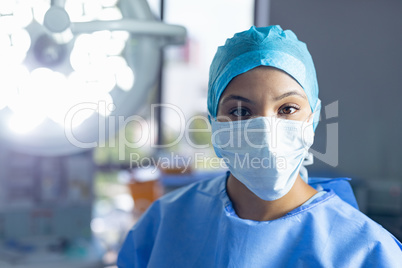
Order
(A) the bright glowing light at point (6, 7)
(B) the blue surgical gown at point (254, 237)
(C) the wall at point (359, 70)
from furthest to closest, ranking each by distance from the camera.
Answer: (C) the wall at point (359, 70) < (B) the blue surgical gown at point (254, 237) < (A) the bright glowing light at point (6, 7)

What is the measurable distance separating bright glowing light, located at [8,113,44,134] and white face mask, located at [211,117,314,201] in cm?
41

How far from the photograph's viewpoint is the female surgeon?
788 millimetres

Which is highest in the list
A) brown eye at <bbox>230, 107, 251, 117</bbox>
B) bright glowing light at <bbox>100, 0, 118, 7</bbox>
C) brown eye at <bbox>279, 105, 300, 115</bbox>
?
bright glowing light at <bbox>100, 0, 118, 7</bbox>

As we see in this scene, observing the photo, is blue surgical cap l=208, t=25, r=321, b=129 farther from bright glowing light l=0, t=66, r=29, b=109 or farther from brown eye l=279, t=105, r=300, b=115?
bright glowing light l=0, t=66, r=29, b=109

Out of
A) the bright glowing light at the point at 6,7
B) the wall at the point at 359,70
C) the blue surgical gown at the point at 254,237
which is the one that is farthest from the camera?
the wall at the point at 359,70

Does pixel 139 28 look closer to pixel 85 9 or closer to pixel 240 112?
pixel 85 9

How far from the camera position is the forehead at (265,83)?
792mm

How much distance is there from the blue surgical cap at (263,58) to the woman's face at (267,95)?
0.01 meters

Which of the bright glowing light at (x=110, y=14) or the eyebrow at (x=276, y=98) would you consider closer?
the bright glowing light at (x=110, y=14)

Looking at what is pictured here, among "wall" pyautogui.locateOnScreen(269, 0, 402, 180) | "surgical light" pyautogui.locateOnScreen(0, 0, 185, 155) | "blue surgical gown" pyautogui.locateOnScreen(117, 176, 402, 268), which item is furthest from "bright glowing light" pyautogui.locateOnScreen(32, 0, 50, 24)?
"wall" pyautogui.locateOnScreen(269, 0, 402, 180)

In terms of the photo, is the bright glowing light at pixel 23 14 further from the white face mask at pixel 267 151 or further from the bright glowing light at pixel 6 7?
the white face mask at pixel 267 151

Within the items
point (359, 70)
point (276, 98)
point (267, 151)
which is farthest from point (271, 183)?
point (359, 70)

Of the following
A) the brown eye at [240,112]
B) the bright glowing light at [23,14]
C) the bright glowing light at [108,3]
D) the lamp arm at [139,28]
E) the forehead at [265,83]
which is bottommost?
the brown eye at [240,112]

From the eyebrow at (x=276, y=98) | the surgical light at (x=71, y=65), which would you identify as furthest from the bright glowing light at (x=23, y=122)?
the eyebrow at (x=276, y=98)
